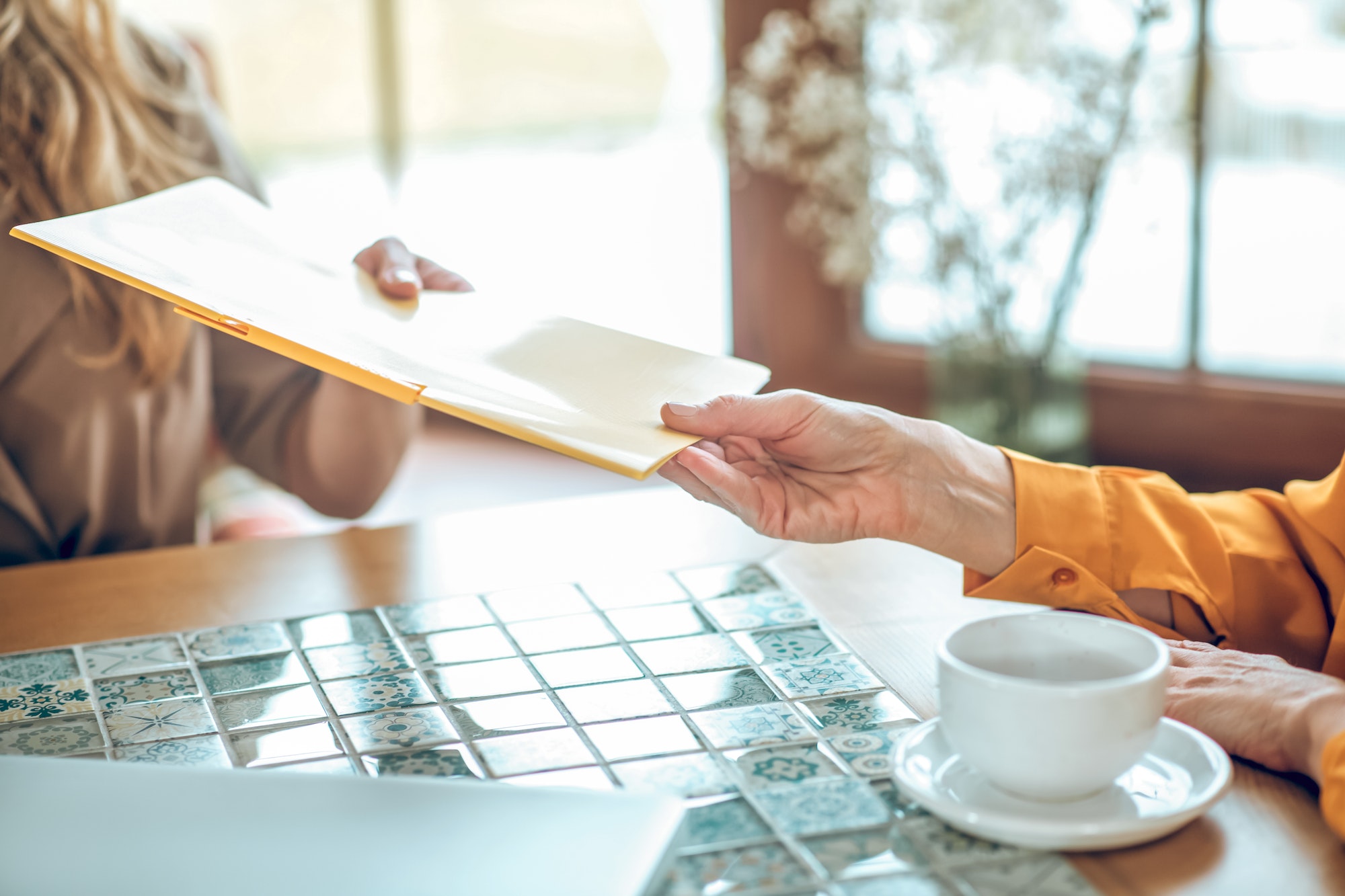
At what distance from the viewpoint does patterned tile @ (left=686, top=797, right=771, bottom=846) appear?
0.57m

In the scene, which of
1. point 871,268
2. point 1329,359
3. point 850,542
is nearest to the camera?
point 850,542

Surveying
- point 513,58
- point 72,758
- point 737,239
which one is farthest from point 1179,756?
point 513,58

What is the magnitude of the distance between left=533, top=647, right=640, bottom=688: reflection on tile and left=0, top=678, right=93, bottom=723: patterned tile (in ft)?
0.90

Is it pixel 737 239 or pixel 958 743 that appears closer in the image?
pixel 958 743

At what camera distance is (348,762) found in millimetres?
656

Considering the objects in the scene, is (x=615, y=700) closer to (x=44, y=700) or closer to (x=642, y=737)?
A: (x=642, y=737)

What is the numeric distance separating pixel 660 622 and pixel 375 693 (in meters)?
0.20

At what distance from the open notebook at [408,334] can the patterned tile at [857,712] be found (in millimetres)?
166

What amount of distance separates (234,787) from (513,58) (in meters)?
3.41

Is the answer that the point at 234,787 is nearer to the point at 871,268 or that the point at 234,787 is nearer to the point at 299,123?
the point at 871,268

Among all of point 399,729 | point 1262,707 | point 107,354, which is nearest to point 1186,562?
point 1262,707

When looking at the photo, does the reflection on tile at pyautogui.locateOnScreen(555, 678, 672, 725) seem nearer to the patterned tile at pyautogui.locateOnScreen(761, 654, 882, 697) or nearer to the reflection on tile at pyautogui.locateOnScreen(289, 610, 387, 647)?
the patterned tile at pyautogui.locateOnScreen(761, 654, 882, 697)

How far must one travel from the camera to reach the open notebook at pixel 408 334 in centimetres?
72

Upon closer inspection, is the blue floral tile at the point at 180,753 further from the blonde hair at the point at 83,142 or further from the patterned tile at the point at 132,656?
the blonde hair at the point at 83,142
